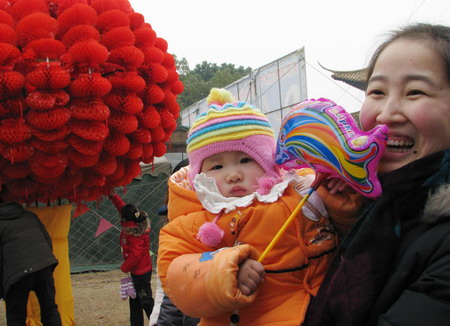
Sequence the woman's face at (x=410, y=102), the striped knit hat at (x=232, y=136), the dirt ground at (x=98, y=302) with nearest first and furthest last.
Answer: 1. the woman's face at (x=410, y=102)
2. the striped knit hat at (x=232, y=136)
3. the dirt ground at (x=98, y=302)

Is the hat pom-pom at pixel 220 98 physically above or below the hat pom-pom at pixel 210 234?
above

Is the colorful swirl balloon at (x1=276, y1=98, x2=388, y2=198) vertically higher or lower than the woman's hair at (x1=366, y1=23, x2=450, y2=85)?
lower

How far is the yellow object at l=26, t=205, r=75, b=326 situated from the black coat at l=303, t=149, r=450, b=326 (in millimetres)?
3149

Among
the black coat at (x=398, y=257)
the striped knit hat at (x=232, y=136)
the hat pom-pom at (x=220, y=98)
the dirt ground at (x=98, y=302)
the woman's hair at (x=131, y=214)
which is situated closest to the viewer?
the black coat at (x=398, y=257)

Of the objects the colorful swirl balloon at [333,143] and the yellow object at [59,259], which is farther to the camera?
the yellow object at [59,259]

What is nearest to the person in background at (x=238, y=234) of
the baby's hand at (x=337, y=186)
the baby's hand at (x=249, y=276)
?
the baby's hand at (x=249, y=276)

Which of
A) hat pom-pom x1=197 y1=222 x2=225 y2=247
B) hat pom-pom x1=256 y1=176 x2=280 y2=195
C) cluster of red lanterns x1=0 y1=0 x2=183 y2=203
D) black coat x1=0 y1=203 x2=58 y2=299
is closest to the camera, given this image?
hat pom-pom x1=197 y1=222 x2=225 y2=247

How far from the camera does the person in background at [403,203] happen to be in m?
0.93

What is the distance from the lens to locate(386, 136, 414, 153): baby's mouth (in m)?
1.07

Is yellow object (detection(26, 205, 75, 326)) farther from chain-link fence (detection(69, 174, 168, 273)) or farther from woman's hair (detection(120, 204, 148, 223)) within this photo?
chain-link fence (detection(69, 174, 168, 273))

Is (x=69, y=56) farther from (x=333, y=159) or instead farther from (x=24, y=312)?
(x=24, y=312)

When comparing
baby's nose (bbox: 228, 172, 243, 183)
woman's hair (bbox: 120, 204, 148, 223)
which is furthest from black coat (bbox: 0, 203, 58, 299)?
baby's nose (bbox: 228, 172, 243, 183)

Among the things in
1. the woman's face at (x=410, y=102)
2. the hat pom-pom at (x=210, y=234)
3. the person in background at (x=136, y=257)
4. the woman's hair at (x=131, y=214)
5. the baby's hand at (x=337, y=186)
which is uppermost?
the woman's face at (x=410, y=102)

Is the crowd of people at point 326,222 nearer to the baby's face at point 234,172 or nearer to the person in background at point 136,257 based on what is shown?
the baby's face at point 234,172
